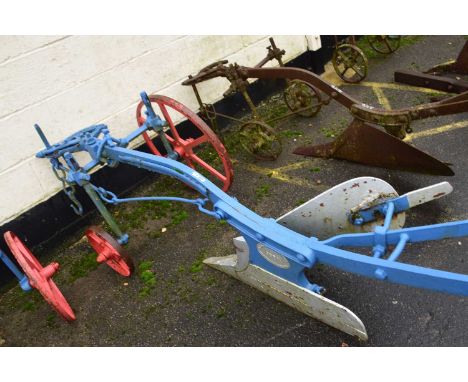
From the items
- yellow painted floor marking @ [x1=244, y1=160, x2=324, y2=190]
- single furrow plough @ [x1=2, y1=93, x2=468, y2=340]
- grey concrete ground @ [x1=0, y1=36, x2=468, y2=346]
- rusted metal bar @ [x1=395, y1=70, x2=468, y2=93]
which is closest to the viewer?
single furrow plough @ [x1=2, y1=93, x2=468, y2=340]

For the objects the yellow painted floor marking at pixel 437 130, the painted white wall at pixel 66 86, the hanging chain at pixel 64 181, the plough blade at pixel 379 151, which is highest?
Result: the painted white wall at pixel 66 86

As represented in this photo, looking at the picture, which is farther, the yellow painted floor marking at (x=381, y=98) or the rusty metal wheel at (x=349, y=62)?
the rusty metal wheel at (x=349, y=62)

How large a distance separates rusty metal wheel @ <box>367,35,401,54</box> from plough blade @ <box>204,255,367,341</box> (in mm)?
4421

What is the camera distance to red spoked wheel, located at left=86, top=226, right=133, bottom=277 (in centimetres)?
347

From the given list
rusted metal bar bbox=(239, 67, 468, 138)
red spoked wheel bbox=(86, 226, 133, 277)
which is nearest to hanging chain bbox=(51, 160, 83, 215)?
red spoked wheel bbox=(86, 226, 133, 277)

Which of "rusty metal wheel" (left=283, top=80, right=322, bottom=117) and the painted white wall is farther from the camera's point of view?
"rusty metal wheel" (left=283, top=80, right=322, bottom=117)

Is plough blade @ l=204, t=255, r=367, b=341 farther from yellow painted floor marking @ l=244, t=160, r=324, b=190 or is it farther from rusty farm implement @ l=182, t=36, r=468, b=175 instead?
rusty farm implement @ l=182, t=36, r=468, b=175

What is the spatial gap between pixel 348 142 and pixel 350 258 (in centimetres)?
199

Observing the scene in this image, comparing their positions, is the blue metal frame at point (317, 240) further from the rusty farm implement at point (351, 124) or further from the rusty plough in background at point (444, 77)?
the rusty plough in background at point (444, 77)

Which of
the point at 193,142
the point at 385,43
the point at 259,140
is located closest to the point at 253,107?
the point at 259,140

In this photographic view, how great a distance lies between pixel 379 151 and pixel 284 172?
96cm

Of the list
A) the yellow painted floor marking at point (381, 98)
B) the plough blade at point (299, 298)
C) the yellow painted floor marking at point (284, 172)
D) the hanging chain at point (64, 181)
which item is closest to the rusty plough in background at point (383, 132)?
the yellow painted floor marking at point (284, 172)

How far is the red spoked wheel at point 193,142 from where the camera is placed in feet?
Result: 12.7

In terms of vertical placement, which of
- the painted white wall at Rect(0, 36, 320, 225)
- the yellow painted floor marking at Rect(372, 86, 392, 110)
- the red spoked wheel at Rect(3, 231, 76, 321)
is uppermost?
the painted white wall at Rect(0, 36, 320, 225)
